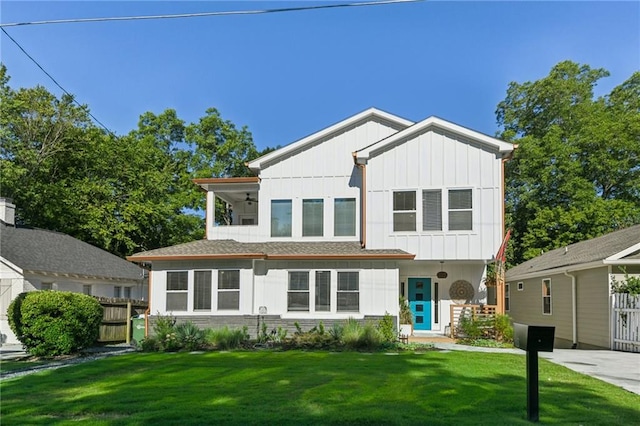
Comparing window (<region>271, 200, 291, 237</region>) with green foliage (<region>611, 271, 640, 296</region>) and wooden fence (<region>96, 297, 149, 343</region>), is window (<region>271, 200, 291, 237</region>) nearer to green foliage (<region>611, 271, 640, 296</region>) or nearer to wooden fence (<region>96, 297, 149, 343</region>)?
wooden fence (<region>96, 297, 149, 343</region>)

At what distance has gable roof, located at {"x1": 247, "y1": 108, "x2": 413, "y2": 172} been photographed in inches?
820

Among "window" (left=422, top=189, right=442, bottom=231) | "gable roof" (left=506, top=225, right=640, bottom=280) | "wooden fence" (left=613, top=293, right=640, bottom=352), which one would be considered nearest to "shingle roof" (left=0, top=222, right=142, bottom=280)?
"window" (left=422, top=189, right=442, bottom=231)

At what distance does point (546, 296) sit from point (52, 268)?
20.7 metres

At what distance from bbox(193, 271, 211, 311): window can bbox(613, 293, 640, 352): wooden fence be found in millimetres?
13280

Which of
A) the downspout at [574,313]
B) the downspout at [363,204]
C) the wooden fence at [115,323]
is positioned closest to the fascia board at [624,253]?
the downspout at [574,313]

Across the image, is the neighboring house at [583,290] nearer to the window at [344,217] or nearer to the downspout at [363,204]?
the downspout at [363,204]

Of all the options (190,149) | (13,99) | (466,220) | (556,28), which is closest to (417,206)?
(466,220)

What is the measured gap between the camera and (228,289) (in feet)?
61.2

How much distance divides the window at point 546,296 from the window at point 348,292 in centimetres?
901

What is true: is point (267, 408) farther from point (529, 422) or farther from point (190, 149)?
point (190, 149)

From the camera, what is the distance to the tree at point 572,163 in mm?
34094

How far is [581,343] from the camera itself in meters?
18.4

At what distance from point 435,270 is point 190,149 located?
26.8 m

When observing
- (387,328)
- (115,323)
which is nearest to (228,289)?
(115,323)
